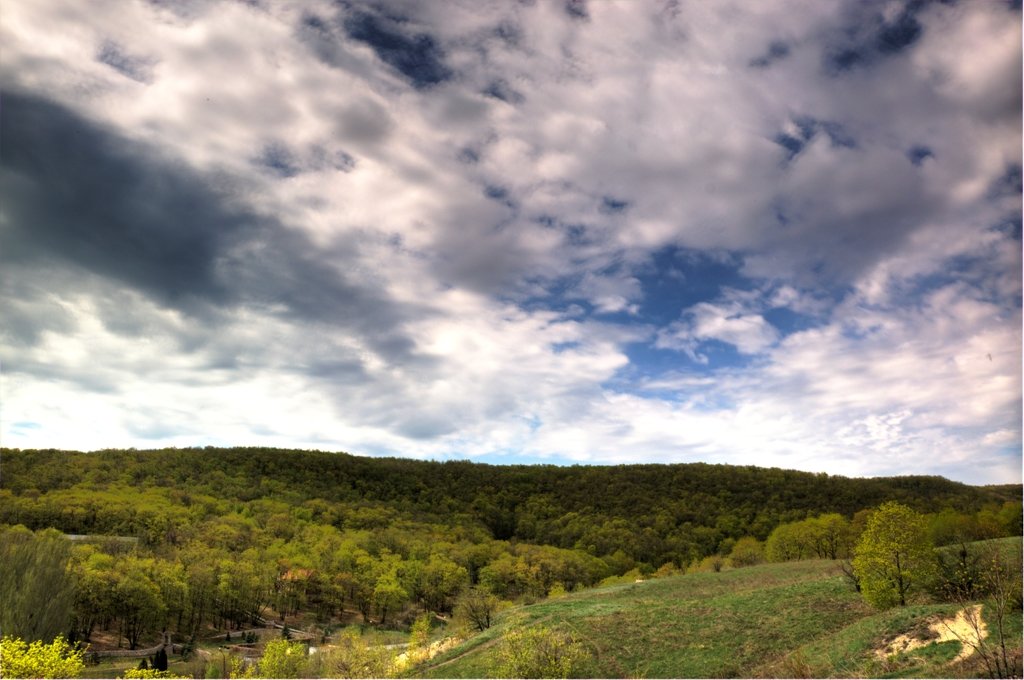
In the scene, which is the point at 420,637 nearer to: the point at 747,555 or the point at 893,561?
the point at 893,561

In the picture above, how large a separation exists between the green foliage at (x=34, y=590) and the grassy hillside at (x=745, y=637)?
47.5m

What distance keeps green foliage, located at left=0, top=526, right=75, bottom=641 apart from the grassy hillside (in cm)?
4750

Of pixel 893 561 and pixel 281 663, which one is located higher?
pixel 893 561

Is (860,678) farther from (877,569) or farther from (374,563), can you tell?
(374,563)

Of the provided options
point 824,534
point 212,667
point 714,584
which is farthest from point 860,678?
point 824,534

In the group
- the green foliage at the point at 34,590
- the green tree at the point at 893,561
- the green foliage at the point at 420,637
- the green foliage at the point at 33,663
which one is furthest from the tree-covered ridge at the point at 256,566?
the green tree at the point at 893,561

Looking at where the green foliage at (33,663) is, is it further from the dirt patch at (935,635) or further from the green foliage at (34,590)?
the dirt patch at (935,635)

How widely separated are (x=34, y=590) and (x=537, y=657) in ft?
215

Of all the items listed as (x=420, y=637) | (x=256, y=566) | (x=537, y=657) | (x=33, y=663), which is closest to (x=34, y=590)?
(x=420, y=637)

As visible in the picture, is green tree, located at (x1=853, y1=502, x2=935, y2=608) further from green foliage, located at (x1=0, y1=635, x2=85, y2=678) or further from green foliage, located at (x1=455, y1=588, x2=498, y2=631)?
green foliage, located at (x1=0, y1=635, x2=85, y2=678)

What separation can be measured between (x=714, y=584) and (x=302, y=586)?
101m

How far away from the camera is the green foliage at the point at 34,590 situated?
6831 cm

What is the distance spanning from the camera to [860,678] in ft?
116

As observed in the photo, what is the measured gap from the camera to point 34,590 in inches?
2825
